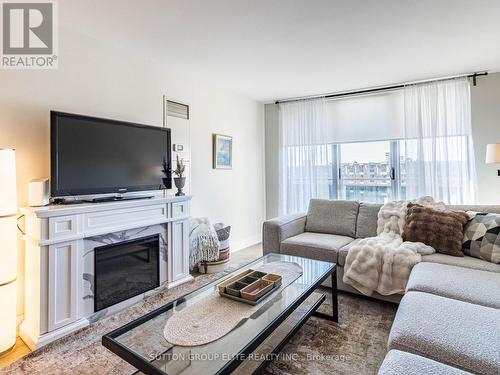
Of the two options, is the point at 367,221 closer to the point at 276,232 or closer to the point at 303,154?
the point at 276,232

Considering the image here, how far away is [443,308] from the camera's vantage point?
4.66 feet

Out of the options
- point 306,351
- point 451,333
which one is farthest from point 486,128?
point 306,351

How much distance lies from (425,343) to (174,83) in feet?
10.6

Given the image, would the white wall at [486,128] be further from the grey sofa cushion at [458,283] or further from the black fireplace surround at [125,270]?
the black fireplace surround at [125,270]

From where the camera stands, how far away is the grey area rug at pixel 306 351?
164 cm

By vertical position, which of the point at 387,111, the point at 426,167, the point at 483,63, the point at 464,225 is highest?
the point at 483,63

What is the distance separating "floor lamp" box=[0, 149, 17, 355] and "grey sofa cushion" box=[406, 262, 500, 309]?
8.51 feet

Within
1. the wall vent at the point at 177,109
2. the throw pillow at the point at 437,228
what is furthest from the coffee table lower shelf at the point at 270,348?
the wall vent at the point at 177,109

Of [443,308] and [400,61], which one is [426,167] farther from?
[443,308]

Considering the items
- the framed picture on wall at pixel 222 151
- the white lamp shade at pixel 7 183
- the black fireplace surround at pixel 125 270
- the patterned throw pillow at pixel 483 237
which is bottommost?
the black fireplace surround at pixel 125 270

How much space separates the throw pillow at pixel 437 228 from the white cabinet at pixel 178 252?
7.00 feet

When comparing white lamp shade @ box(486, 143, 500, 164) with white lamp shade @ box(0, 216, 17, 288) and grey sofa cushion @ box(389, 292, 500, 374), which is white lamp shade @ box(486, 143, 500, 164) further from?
white lamp shade @ box(0, 216, 17, 288)

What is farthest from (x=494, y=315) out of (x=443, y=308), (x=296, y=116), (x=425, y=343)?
(x=296, y=116)

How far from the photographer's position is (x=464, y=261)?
216cm
